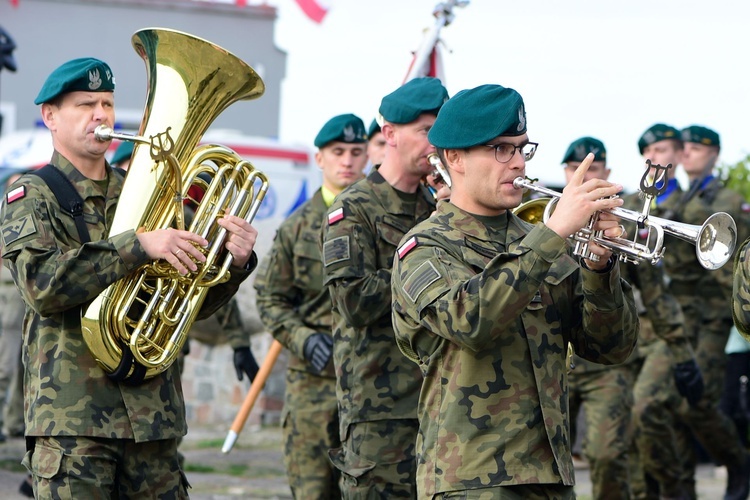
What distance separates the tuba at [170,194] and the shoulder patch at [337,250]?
44cm

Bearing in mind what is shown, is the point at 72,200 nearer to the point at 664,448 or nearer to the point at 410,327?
the point at 410,327

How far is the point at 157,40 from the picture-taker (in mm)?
5293

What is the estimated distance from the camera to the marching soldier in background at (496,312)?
3.99 metres

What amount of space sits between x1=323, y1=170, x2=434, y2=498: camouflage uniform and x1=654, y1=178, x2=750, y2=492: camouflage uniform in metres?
4.13

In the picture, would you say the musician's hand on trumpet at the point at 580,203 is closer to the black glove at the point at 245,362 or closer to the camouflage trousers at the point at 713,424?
the black glove at the point at 245,362

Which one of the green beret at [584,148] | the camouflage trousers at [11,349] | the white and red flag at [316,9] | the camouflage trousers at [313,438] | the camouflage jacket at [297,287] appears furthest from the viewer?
the white and red flag at [316,9]

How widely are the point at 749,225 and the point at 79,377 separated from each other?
605 centimetres

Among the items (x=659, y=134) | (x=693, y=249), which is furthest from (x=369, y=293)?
(x=693, y=249)

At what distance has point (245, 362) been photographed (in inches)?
307

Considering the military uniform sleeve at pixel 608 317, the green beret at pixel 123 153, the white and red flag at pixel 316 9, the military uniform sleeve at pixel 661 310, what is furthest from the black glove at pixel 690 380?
the white and red flag at pixel 316 9

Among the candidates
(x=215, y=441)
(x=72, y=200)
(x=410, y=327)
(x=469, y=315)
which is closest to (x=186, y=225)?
(x=72, y=200)

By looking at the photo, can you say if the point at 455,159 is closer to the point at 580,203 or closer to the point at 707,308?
the point at 580,203

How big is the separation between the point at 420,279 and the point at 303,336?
2959 mm

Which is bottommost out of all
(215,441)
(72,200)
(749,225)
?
(215,441)
